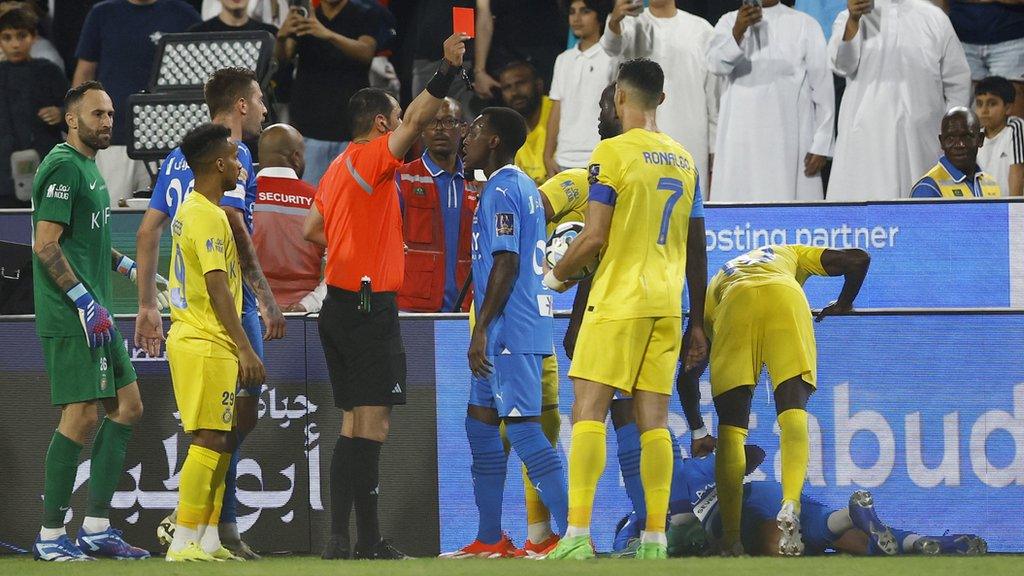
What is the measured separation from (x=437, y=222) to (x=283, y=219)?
2.87 ft

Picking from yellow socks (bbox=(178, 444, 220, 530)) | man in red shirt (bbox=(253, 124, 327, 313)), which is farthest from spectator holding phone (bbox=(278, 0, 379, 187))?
yellow socks (bbox=(178, 444, 220, 530))

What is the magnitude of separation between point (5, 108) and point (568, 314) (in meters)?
5.56

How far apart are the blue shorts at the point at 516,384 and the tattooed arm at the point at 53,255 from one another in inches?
75.8

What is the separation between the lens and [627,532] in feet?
22.6

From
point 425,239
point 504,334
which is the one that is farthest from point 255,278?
point 425,239

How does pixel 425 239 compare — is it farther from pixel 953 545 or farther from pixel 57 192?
pixel 953 545

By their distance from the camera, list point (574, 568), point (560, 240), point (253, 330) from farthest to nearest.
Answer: point (560, 240) < point (253, 330) < point (574, 568)

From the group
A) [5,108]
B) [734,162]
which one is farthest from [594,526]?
[5,108]

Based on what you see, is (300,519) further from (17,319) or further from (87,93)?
(87,93)

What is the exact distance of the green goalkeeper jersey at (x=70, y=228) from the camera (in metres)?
6.79

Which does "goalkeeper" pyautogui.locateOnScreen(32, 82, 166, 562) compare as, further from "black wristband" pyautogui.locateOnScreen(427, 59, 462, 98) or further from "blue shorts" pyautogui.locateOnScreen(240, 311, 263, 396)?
"black wristband" pyautogui.locateOnScreen(427, 59, 462, 98)

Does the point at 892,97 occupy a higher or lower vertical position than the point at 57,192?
higher

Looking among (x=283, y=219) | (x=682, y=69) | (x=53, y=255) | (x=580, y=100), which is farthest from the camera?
(x=580, y=100)

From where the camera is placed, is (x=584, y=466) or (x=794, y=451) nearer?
(x=584, y=466)
